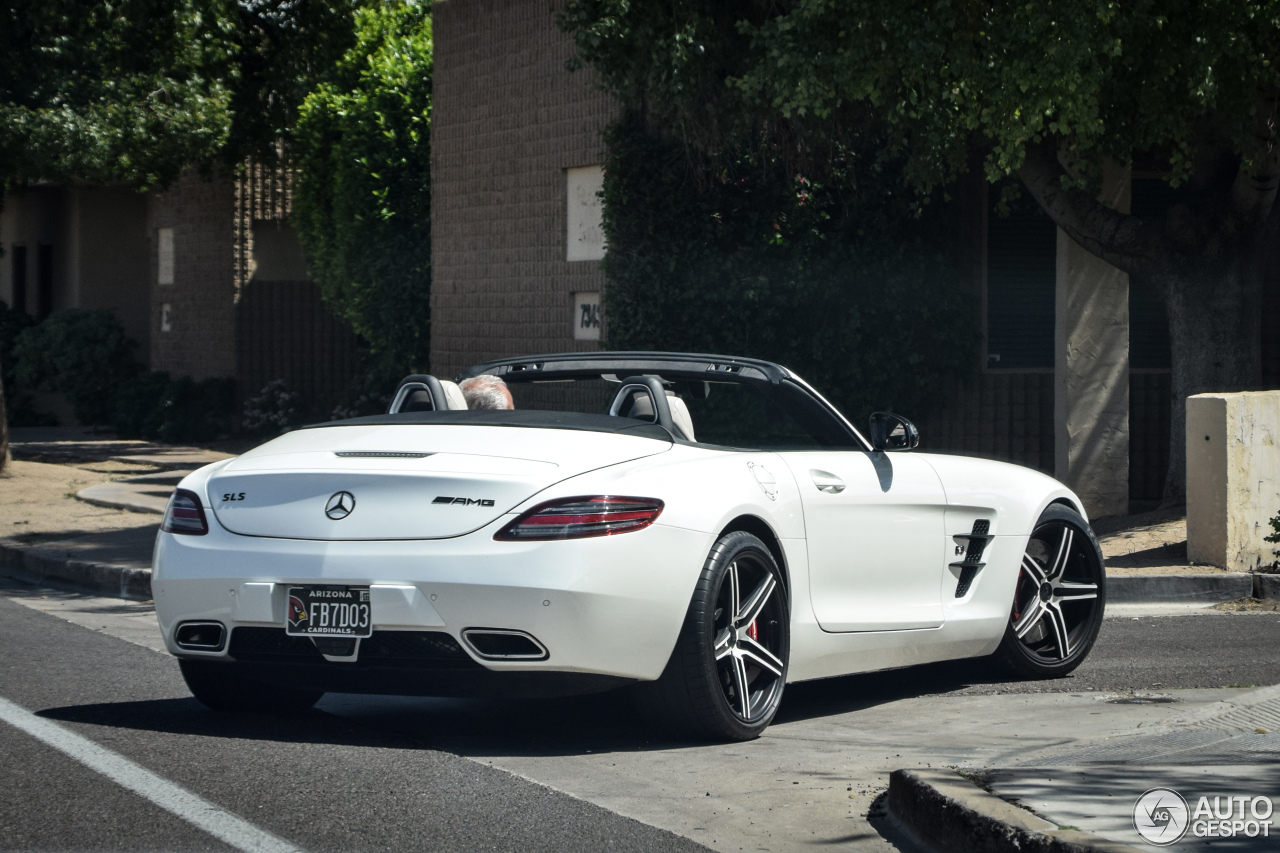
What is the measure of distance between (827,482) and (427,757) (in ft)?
6.05

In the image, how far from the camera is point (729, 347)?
1530 centimetres

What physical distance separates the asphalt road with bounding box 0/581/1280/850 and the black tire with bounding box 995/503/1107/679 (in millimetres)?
131

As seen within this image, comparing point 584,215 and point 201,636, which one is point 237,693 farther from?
point 584,215

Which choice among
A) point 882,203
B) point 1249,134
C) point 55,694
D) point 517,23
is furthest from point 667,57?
point 55,694

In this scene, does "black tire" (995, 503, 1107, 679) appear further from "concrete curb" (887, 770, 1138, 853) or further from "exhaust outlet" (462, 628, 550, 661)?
"exhaust outlet" (462, 628, 550, 661)

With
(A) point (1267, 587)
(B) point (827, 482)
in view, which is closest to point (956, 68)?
(A) point (1267, 587)

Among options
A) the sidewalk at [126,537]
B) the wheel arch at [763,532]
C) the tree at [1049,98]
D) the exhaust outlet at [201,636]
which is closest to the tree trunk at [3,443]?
the sidewalk at [126,537]

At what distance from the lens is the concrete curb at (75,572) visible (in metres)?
10.5

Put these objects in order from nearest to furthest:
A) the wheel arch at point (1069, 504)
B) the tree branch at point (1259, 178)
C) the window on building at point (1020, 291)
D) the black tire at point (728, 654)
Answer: the black tire at point (728, 654) → the wheel arch at point (1069, 504) → the tree branch at point (1259, 178) → the window on building at point (1020, 291)

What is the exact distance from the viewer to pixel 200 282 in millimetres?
25984

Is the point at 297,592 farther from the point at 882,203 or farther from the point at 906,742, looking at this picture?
the point at 882,203

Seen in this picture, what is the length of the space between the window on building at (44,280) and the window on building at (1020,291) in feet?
64.8

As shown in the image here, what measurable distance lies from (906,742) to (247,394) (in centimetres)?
2085

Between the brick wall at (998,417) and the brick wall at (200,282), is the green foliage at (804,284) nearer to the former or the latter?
the brick wall at (998,417)
